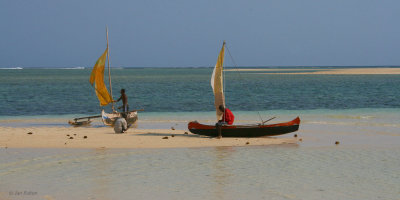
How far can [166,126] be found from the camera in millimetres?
25062

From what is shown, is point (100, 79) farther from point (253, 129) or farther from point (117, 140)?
point (253, 129)

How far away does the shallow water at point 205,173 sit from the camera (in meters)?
10.9

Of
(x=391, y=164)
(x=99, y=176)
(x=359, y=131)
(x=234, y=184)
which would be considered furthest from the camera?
(x=359, y=131)

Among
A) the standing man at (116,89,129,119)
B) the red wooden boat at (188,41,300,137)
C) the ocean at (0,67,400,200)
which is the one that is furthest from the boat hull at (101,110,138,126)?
the ocean at (0,67,400,200)

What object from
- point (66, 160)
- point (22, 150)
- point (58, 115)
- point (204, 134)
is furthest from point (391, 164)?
point (58, 115)

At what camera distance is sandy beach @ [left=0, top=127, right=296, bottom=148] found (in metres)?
17.8

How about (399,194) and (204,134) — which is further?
(204,134)

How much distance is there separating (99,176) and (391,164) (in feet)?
24.7

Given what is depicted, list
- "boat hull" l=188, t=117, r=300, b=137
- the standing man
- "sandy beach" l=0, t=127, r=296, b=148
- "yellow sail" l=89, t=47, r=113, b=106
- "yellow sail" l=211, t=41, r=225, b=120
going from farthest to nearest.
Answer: "yellow sail" l=89, t=47, r=113, b=106
the standing man
"yellow sail" l=211, t=41, r=225, b=120
"boat hull" l=188, t=117, r=300, b=137
"sandy beach" l=0, t=127, r=296, b=148

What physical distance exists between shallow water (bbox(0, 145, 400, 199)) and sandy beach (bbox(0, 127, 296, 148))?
3.58ft

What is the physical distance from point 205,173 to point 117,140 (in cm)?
670

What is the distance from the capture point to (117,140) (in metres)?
19.0

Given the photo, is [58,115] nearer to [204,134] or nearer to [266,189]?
[204,134]

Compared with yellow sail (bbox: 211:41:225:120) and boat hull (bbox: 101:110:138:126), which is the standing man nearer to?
boat hull (bbox: 101:110:138:126)
